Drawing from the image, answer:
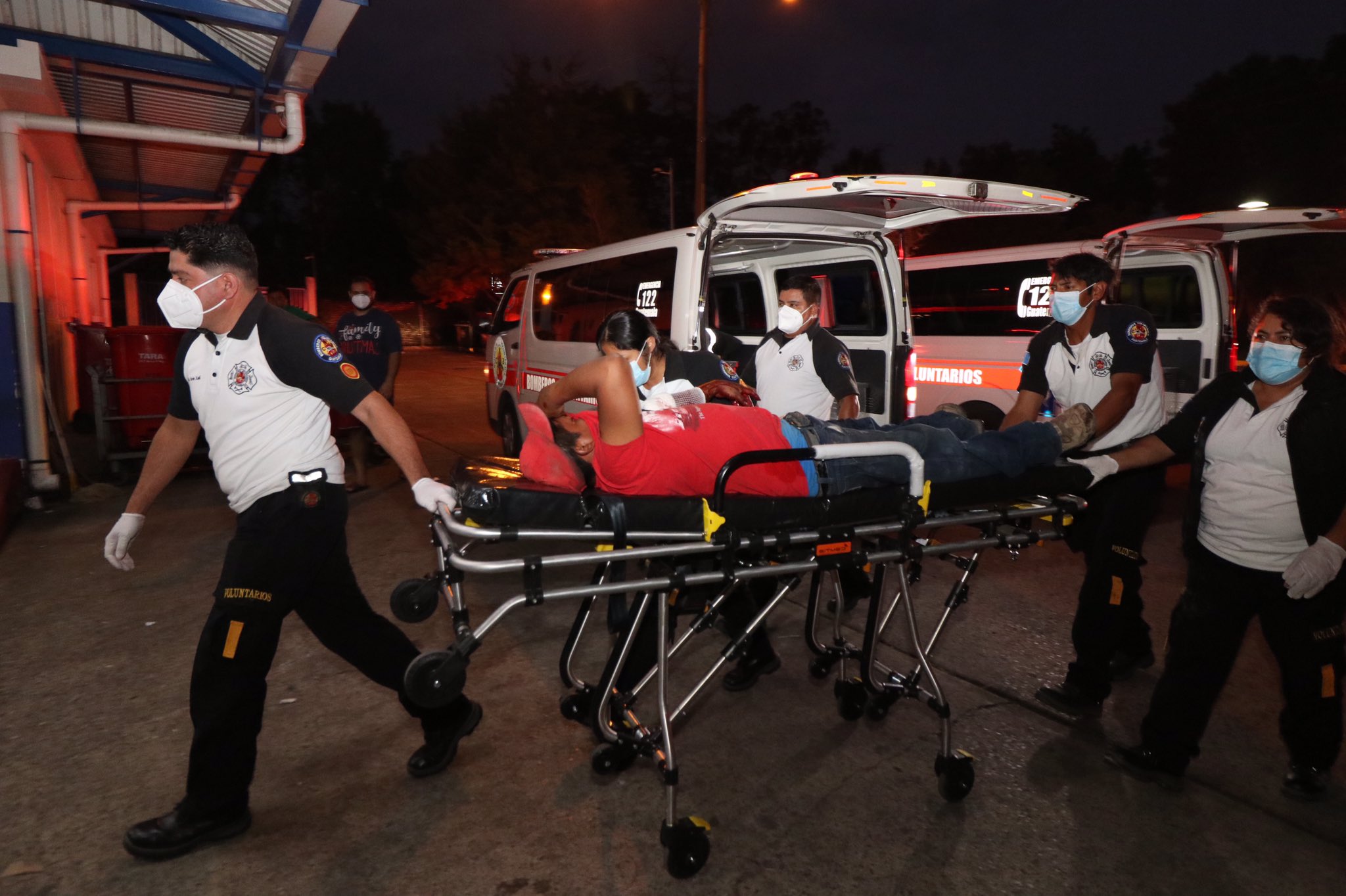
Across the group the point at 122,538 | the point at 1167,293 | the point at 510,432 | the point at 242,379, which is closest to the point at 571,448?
the point at 242,379

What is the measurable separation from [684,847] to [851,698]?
1173 millimetres

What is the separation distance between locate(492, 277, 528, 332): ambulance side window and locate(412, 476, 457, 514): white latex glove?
6493mm

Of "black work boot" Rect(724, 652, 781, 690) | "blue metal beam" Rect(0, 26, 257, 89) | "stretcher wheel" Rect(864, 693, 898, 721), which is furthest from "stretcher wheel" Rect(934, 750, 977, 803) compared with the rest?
"blue metal beam" Rect(0, 26, 257, 89)

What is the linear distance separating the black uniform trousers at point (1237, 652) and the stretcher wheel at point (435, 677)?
2.35 meters

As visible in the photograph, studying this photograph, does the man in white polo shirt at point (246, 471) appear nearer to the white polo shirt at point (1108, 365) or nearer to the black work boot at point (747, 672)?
the black work boot at point (747, 672)

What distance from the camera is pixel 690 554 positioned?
8.63ft

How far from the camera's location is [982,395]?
8.58m

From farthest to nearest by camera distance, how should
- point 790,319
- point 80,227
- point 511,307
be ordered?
1. point 80,227
2. point 511,307
3. point 790,319

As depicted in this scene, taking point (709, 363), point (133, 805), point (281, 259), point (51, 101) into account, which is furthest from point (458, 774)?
point (281, 259)

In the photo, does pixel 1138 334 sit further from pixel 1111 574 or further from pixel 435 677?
pixel 435 677

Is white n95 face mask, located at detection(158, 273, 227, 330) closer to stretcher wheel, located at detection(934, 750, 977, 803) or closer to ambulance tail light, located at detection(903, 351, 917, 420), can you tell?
stretcher wheel, located at detection(934, 750, 977, 803)

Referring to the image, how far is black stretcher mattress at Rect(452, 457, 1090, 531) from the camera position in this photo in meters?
2.35

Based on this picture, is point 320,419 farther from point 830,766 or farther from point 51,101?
point 51,101

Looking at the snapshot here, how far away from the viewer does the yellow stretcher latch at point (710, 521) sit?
8.07ft
